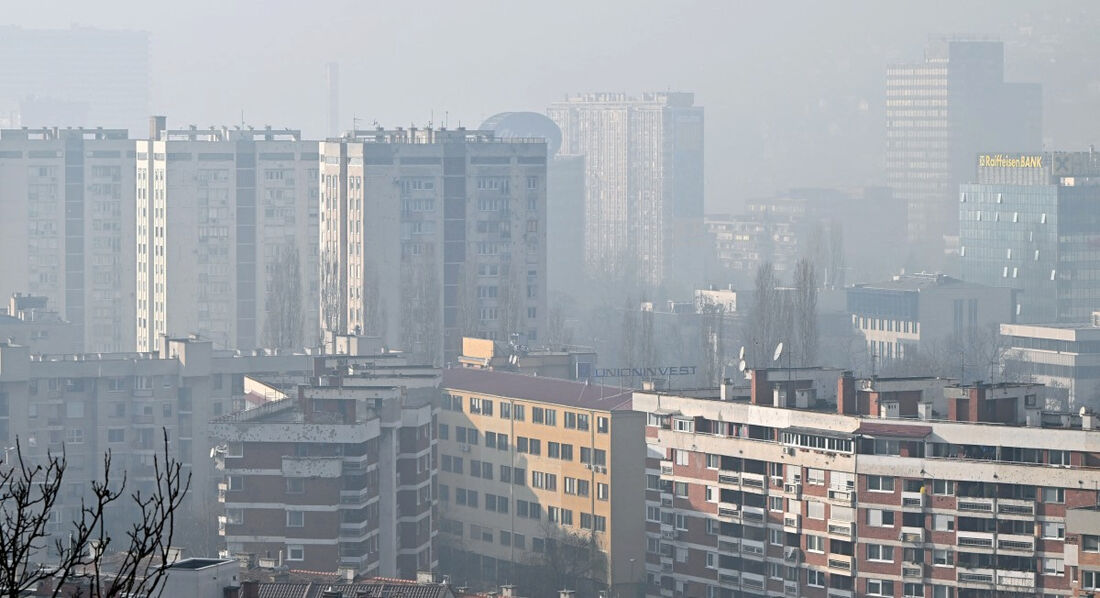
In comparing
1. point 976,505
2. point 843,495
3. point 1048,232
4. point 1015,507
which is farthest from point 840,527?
point 1048,232

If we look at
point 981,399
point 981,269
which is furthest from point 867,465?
point 981,269

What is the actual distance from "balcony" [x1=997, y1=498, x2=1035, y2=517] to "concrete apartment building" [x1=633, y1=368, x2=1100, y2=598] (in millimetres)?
16

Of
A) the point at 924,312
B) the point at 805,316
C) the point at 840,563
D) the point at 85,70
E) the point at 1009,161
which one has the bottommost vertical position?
the point at 840,563

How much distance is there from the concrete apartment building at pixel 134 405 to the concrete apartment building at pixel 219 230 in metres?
19.7

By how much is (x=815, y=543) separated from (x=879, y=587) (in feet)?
3.97

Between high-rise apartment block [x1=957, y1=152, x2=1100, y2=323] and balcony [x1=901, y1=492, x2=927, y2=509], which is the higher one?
high-rise apartment block [x1=957, y1=152, x2=1100, y2=323]

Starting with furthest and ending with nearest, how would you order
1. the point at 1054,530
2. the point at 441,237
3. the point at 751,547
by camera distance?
the point at 441,237
the point at 751,547
the point at 1054,530

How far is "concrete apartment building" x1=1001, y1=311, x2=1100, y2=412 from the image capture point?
55812mm

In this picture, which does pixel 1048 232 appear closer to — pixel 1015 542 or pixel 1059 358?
pixel 1059 358

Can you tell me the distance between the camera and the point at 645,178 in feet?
413

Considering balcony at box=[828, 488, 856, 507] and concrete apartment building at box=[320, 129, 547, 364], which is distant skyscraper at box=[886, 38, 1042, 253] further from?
balcony at box=[828, 488, 856, 507]

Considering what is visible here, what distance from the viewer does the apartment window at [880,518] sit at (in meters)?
26.5

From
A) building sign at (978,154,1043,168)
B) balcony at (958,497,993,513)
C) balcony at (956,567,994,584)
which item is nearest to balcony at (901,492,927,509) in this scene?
balcony at (958,497,993,513)

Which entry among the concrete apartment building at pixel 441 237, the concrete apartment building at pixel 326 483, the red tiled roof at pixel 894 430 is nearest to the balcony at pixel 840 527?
the red tiled roof at pixel 894 430
